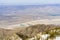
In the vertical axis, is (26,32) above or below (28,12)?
below

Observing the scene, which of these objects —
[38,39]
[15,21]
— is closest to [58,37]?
[38,39]

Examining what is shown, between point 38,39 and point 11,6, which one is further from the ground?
point 11,6

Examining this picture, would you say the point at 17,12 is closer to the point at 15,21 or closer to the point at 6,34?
the point at 15,21

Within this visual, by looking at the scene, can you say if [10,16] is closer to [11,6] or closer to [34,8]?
[11,6]

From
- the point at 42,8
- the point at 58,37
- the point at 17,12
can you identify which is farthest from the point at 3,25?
the point at 58,37

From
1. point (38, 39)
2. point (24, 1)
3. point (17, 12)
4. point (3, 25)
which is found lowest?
point (38, 39)

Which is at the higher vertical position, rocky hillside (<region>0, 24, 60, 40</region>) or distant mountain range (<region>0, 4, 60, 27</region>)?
distant mountain range (<region>0, 4, 60, 27</region>)

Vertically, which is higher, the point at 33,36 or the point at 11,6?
the point at 11,6

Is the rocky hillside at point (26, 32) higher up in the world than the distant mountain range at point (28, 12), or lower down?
lower down
